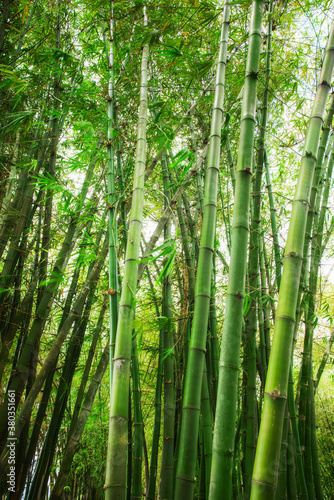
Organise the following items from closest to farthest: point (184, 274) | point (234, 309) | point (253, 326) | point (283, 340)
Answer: point (283, 340), point (234, 309), point (253, 326), point (184, 274)

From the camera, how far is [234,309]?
1.03 metres

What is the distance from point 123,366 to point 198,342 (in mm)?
280

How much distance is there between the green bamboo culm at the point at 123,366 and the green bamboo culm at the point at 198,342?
19 cm

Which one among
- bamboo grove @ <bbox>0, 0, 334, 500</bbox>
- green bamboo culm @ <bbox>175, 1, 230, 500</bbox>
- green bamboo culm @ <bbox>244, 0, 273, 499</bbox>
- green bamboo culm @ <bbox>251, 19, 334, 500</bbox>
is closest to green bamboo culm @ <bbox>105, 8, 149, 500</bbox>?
bamboo grove @ <bbox>0, 0, 334, 500</bbox>

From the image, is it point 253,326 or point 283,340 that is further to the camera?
point 253,326

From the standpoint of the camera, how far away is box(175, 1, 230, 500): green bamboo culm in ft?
3.42

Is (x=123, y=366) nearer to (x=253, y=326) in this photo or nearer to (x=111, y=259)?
(x=111, y=259)

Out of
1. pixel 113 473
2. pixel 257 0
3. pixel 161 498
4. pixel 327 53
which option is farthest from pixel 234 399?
pixel 257 0

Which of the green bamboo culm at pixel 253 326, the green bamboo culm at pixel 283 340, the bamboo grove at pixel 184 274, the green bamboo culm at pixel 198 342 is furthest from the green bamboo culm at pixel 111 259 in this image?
the green bamboo culm at pixel 253 326

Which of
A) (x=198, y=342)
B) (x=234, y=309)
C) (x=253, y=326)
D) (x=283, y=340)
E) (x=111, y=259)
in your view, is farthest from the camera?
(x=253, y=326)

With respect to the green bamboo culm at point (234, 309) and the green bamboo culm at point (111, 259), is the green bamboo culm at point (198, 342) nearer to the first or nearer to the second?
the green bamboo culm at point (234, 309)

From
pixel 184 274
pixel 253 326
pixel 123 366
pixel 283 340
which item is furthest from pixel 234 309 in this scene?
→ pixel 184 274

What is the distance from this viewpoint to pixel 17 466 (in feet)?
6.44

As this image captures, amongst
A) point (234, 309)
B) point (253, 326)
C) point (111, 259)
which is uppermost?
point (111, 259)
